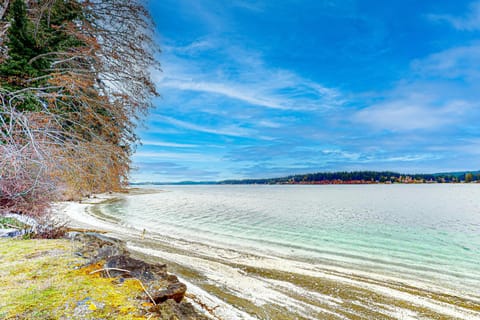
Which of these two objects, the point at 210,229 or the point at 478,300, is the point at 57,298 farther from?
the point at 210,229

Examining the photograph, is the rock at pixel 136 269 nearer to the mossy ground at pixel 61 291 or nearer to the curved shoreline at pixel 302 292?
the mossy ground at pixel 61 291

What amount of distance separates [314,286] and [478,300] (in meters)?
4.80

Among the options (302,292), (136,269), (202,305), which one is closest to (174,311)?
(136,269)

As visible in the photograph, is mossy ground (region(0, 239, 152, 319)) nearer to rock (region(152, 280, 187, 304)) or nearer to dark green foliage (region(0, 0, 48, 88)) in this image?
rock (region(152, 280, 187, 304))

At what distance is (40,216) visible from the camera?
923cm

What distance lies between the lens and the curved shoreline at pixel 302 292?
5750 mm

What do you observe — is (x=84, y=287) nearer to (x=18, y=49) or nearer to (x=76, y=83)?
(x=76, y=83)

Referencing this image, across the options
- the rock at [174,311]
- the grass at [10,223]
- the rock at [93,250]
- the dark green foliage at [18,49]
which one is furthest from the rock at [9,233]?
the rock at [174,311]

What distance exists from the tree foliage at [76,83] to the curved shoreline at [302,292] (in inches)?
176

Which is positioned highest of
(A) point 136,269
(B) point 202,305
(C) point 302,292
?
(A) point 136,269

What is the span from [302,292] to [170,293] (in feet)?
15.6

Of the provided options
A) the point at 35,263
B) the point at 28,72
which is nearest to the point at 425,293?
the point at 35,263

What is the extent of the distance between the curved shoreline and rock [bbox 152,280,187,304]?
1.98 meters

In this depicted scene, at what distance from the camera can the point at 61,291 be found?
3.16 m
